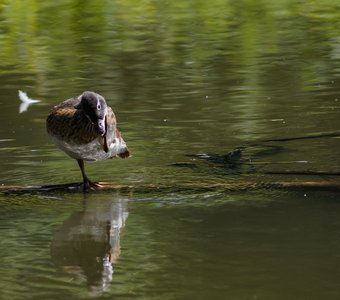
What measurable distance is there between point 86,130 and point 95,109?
249 millimetres

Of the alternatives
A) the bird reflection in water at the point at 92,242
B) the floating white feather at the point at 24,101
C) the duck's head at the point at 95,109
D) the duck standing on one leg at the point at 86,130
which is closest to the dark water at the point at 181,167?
the bird reflection in water at the point at 92,242

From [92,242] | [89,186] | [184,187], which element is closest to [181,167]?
[184,187]

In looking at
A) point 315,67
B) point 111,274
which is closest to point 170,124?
point 315,67

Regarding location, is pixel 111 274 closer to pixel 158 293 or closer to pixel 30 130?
pixel 158 293

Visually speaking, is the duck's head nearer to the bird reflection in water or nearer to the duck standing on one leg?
the duck standing on one leg

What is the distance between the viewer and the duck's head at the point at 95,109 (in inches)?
301

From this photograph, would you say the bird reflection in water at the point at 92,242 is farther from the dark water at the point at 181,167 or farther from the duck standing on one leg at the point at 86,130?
the duck standing on one leg at the point at 86,130

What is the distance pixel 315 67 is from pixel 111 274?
26.7 feet

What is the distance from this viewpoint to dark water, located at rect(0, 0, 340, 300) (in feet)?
18.9

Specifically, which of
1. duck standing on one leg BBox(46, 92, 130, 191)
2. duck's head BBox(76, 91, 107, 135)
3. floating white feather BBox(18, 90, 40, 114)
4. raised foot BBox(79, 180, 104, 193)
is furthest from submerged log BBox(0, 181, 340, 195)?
floating white feather BBox(18, 90, 40, 114)

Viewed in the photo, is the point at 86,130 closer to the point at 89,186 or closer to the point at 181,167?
the point at 89,186

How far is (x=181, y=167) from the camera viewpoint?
8508mm

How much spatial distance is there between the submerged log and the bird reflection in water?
245 mm

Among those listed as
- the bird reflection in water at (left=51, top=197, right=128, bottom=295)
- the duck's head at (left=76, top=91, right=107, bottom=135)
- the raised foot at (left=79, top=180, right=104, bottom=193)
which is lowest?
the raised foot at (left=79, top=180, right=104, bottom=193)
